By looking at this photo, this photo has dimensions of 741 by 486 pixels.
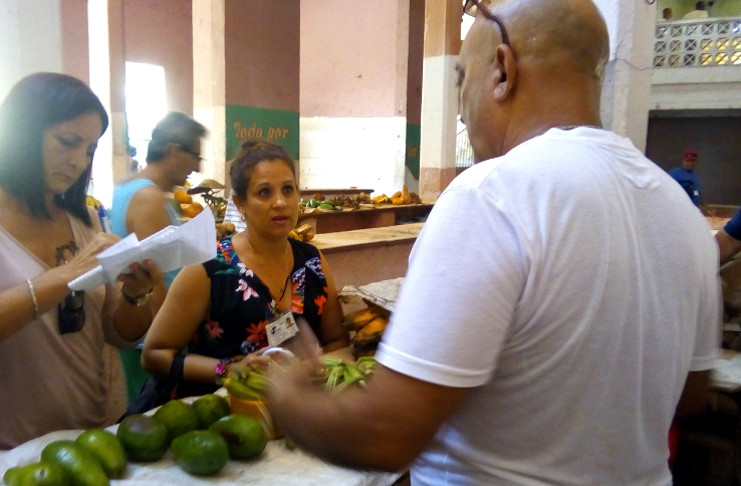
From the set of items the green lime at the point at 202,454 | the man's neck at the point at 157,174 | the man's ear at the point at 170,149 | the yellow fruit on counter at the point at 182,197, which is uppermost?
the man's ear at the point at 170,149

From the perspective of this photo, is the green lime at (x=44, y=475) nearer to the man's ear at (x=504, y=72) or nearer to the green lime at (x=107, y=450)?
the green lime at (x=107, y=450)

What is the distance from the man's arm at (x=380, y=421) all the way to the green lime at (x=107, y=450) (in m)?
0.70

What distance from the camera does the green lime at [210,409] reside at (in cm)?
162

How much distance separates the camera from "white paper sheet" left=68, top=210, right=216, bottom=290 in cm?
149

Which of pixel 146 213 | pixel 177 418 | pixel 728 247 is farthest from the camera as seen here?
pixel 146 213

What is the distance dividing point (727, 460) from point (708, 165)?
17.0m

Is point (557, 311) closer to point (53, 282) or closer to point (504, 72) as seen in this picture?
point (504, 72)

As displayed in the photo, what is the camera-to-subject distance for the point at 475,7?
1111 millimetres

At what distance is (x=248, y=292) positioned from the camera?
7.21ft

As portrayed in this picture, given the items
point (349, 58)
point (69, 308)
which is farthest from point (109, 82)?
point (69, 308)

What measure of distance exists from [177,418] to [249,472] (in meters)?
0.24

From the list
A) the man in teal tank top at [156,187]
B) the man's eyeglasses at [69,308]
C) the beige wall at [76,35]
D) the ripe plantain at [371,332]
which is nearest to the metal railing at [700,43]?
the beige wall at [76,35]

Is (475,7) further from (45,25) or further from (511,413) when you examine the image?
(45,25)

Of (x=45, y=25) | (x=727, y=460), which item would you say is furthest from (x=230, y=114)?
(x=727, y=460)
